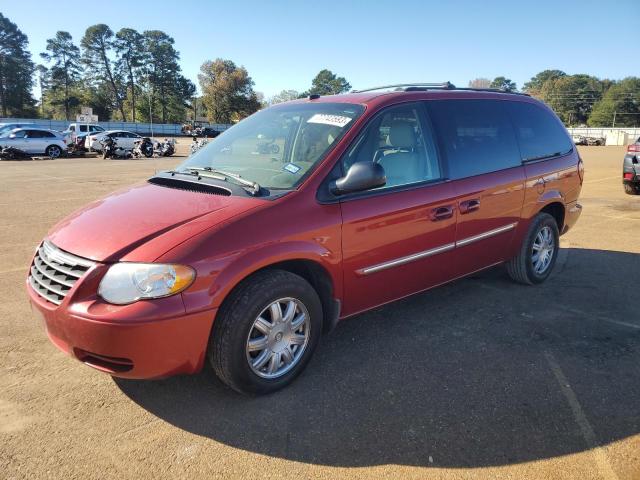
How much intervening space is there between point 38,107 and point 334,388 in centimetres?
10259

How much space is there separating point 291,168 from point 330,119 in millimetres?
567

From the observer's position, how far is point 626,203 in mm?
10719

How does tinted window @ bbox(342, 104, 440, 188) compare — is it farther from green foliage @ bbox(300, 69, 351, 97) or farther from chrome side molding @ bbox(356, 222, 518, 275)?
green foliage @ bbox(300, 69, 351, 97)

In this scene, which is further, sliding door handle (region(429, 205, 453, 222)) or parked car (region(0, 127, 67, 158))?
parked car (region(0, 127, 67, 158))

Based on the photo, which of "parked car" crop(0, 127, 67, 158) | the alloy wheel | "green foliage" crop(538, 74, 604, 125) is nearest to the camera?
the alloy wheel

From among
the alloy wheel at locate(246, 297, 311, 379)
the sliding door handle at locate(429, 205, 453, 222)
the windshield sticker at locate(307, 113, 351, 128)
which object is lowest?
the alloy wheel at locate(246, 297, 311, 379)

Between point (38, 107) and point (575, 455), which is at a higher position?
point (38, 107)

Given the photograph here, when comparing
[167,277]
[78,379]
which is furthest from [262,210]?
[78,379]

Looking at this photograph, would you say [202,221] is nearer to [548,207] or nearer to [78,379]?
[78,379]

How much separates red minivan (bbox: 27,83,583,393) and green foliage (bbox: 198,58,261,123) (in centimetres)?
9301

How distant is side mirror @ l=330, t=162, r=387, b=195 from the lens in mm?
3096

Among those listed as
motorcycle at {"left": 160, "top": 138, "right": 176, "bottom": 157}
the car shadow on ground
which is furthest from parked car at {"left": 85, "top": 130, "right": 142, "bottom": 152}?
the car shadow on ground

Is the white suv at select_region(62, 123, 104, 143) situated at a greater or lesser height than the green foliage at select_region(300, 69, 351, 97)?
lesser

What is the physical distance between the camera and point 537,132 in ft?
16.5
